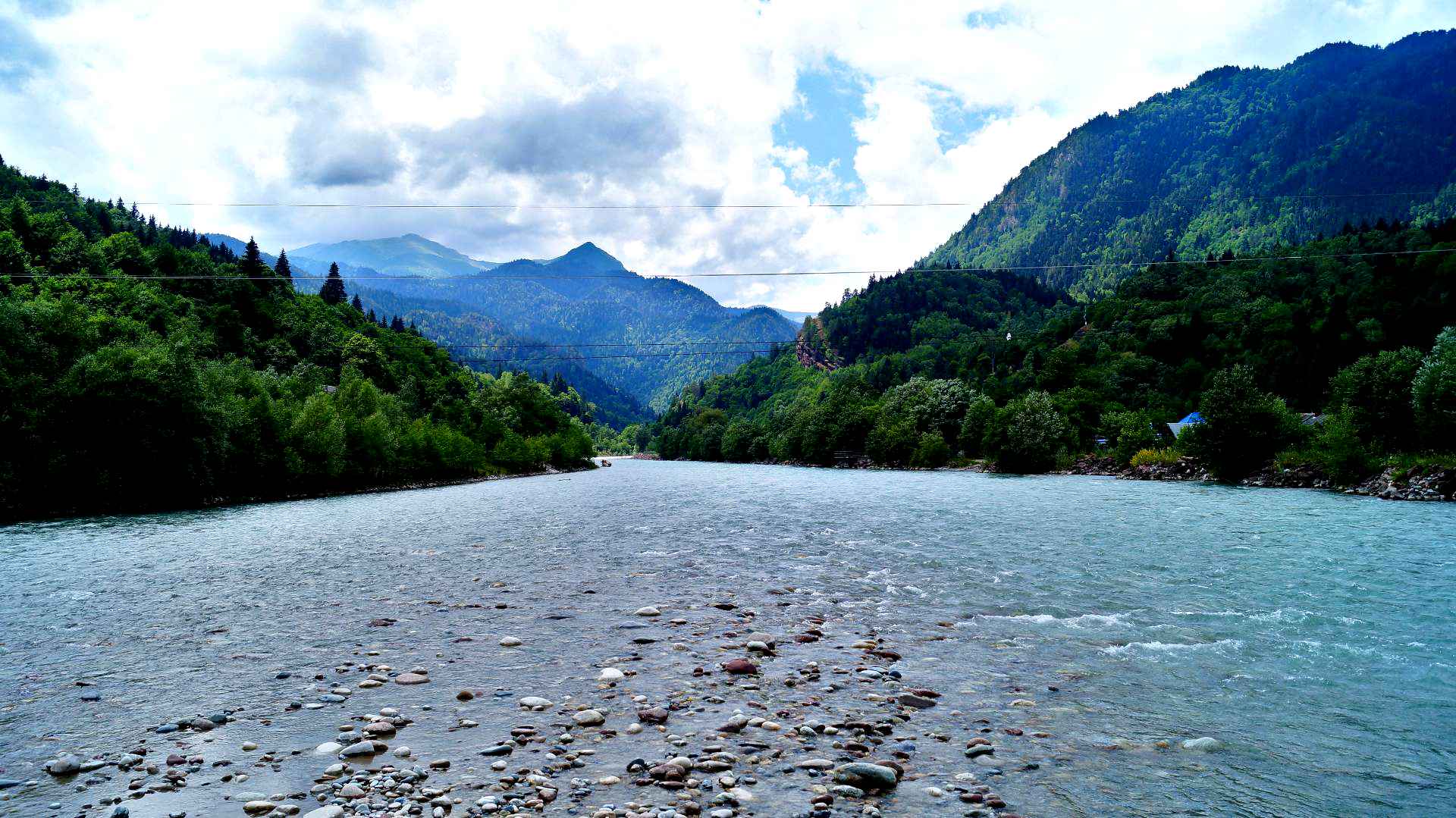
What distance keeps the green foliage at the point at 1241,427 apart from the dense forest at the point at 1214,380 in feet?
0.41

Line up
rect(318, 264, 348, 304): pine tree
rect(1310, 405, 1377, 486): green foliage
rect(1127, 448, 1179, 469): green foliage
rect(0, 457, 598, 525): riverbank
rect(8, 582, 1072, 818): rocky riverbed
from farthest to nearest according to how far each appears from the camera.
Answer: rect(318, 264, 348, 304): pine tree, rect(1127, 448, 1179, 469): green foliage, rect(1310, 405, 1377, 486): green foliage, rect(0, 457, 598, 525): riverbank, rect(8, 582, 1072, 818): rocky riverbed

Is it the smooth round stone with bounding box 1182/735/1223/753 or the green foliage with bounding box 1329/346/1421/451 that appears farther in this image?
the green foliage with bounding box 1329/346/1421/451

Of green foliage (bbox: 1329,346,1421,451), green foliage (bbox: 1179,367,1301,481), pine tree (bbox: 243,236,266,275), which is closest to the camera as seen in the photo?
green foliage (bbox: 1329,346,1421,451)

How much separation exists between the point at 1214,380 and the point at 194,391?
83.5m

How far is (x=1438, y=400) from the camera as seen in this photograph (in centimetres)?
4462

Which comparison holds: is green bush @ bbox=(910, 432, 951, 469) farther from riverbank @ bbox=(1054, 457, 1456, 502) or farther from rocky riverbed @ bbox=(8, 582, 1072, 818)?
rocky riverbed @ bbox=(8, 582, 1072, 818)

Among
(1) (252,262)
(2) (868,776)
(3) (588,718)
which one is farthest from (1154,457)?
(1) (252,262)

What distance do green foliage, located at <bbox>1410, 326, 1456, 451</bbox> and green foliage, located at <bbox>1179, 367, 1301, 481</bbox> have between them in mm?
11420

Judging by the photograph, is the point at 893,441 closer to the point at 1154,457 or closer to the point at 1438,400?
the point at 1154,457

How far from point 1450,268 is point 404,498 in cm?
11787

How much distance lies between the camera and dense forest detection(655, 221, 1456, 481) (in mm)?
52031

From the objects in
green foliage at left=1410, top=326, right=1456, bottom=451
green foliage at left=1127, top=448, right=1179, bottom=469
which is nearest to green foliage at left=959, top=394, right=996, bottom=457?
green foliage at left=1127, top=448, right=1179, bottom=469

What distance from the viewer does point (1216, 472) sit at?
206 ft

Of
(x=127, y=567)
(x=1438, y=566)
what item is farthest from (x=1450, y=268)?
(x=127, y=567)
